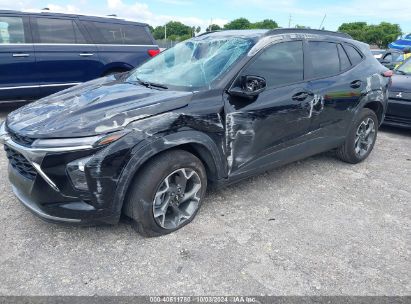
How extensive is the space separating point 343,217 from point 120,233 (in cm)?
212

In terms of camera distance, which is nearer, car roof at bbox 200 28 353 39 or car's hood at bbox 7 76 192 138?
car's hood at bbox 7 76 192 138

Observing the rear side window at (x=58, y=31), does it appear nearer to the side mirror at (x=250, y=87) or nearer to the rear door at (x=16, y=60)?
the rear door at (x=16, y=60)

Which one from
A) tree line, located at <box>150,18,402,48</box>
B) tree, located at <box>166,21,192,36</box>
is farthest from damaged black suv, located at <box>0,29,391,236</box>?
tree, located at <box>166,21,192,36</box>

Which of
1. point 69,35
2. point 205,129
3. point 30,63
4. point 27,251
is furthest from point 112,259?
point 69,35

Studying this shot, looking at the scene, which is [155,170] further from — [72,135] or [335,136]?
[335,136]

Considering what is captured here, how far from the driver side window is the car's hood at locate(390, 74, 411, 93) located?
360cm

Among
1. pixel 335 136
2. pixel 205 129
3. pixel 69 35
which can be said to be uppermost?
pixel 69 35

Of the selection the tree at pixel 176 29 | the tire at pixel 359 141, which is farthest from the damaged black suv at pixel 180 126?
the tree at pixel 176 29

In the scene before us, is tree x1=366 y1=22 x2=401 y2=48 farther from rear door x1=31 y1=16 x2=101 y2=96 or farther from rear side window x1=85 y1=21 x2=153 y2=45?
rear door x1=31 y1=16 x2=101 y2=96

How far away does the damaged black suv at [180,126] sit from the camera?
2.50 meters

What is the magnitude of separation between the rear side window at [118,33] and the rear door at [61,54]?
0.25 m

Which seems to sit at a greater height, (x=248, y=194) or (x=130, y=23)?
(x=130, y=23)

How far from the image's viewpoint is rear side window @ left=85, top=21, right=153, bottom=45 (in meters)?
7.07

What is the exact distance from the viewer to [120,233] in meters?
2.97
